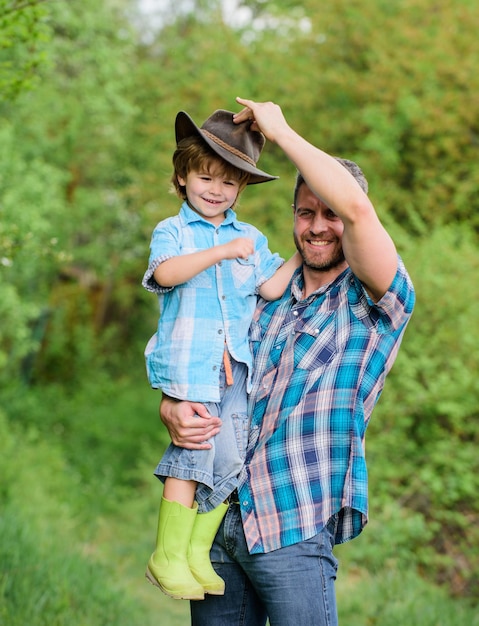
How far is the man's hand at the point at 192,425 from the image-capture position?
255 cm

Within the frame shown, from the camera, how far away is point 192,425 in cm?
256

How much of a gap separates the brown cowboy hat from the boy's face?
69 mm

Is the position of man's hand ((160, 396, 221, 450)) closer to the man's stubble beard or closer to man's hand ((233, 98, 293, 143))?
the man's stubble beard

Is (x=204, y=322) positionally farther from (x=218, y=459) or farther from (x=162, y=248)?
(x=218, y=459)

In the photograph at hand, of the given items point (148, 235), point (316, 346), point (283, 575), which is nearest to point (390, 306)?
point (316, 346)

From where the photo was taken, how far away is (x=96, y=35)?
1135 centimetres

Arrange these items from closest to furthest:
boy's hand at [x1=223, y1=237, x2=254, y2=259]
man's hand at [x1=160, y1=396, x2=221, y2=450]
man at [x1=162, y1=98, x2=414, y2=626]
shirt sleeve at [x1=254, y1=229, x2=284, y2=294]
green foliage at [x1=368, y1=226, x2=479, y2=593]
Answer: man at [x1=162, y1=98, x2=414, y2=626] < boy's hand at [x1=223, y1=237, x2=254, y2=259] < man's hand at [x1=160, y1=396, x2=221, y2=450] < shirt sleeve at [x1=254, y1=229, x2=284, y2=294] < green foliage at [x1=368, y1=226, x2=479, y2=593]

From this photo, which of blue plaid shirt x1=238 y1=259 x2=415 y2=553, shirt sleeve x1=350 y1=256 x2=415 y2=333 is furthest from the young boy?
shirt sleeve x1=350 y1=256 x2=415 y2=333

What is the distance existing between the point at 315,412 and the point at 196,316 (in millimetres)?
495

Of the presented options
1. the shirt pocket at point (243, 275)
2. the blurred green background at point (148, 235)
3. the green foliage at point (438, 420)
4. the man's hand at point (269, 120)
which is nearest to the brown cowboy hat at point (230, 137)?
the man's hand at point (269, 120)

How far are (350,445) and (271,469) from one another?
25 cm

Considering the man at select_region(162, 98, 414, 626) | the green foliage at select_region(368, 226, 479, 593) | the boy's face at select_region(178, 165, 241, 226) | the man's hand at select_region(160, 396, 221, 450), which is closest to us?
the man at select_region(162, 98, 414, 626)

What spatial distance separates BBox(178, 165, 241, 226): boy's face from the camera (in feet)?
8.80

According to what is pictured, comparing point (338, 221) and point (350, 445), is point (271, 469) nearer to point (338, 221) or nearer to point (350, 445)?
point (350, 445)
